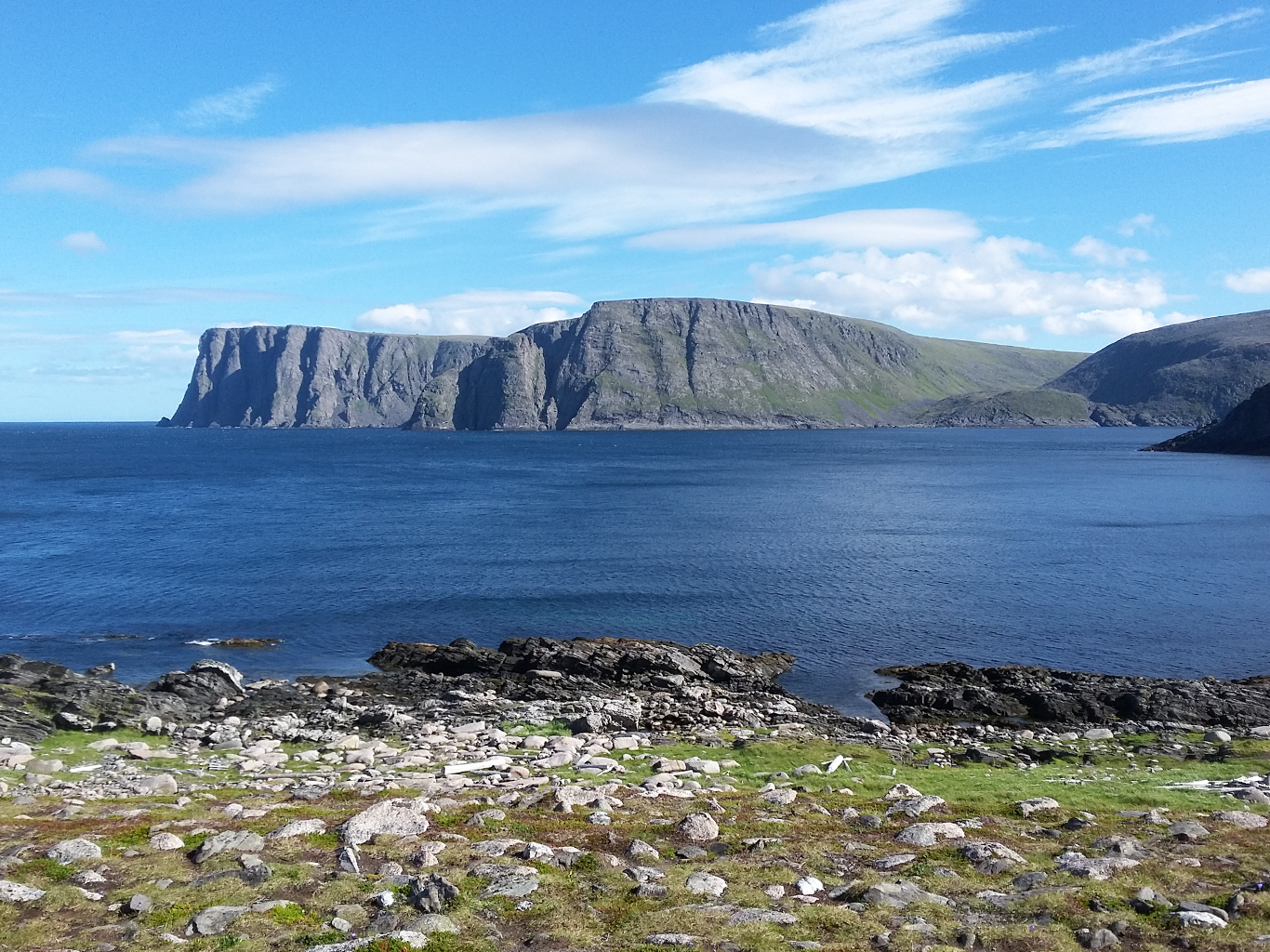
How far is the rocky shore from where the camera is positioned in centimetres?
1588

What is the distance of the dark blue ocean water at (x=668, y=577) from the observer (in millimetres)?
56500

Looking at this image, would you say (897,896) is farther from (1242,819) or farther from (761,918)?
(1242,819)

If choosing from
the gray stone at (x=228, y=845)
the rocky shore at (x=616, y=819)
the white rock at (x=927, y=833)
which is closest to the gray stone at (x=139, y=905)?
the rocky shore at (x=616, y=819)

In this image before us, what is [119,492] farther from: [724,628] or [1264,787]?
[1264,787]

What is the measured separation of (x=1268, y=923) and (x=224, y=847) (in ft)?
66.7

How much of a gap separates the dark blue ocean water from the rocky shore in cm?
1021

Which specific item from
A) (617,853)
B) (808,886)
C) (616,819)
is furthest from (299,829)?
(808,886)

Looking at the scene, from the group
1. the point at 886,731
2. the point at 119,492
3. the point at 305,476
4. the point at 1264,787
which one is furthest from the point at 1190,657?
the point at 305,476

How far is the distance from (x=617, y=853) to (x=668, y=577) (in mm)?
57754

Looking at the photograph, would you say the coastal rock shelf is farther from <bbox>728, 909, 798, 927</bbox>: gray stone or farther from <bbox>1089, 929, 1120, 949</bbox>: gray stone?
<bbox>728, 909, 798, 927</bbox>: gray stone

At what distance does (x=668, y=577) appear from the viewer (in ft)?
254

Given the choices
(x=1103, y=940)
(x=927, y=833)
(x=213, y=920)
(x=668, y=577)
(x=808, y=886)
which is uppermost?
(x=213, y=920)

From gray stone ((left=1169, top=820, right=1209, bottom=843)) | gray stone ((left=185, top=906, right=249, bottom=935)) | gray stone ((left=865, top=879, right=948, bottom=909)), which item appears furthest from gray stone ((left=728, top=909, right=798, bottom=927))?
gray stone ((left=1169, top=820, right=1209, bottom=843))

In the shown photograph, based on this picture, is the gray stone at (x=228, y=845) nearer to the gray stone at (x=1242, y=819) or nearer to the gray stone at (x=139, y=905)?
the gray stone at (x=139, y=905)
